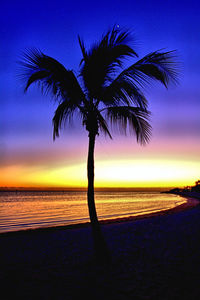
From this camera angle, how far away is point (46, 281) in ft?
15.5

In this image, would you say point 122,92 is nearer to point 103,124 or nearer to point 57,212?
point 103,124

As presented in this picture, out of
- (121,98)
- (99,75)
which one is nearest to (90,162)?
(121,98)

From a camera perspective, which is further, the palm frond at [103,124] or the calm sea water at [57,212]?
the calm sea water at [57,212]

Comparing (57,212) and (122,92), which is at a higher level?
(122,92)

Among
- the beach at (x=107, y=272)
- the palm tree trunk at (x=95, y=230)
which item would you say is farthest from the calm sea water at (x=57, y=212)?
the palm tree trunk at (x=95, y=230)

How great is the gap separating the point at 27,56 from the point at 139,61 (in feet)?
8.80

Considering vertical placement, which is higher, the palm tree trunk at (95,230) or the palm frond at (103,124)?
the palm frond at (103,124)

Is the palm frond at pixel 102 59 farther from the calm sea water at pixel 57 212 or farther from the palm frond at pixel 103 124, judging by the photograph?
the calm sea water at pixel 57 212

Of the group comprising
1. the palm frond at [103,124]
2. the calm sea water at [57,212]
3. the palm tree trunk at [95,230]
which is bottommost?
the calm sea water at [57,212]

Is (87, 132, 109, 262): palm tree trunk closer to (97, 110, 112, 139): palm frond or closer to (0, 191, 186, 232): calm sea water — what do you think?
(97, 110, 112, 139): palm frond

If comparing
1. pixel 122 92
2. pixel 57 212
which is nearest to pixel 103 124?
pixel 122 92

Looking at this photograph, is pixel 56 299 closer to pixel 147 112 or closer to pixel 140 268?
pixel 140 268

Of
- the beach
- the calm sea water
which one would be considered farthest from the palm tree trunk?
the calm sea water

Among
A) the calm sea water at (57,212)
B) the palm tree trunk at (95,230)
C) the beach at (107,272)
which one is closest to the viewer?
the beach at (107,272)
